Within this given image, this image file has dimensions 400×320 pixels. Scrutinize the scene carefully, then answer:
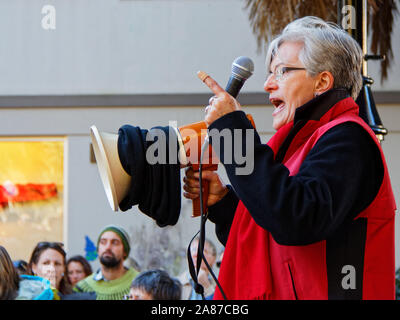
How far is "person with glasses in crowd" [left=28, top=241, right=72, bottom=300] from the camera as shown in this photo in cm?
530

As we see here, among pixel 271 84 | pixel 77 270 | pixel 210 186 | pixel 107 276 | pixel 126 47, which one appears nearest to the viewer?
pixel 271 84

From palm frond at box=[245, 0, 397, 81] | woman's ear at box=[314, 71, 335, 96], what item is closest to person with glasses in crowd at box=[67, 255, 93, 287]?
palm frond at box=[245, 0, 397, 81]

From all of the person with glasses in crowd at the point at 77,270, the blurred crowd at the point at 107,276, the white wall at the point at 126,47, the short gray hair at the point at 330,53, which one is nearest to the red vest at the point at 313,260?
the short gray hair at the point at 330,53

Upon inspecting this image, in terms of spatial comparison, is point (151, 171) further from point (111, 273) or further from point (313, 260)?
point (111, 273)

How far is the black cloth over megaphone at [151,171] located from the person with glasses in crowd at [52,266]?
11.3 feet

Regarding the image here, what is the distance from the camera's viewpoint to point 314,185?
5.36ft

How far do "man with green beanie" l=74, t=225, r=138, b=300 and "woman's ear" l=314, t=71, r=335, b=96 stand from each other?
12.3ft

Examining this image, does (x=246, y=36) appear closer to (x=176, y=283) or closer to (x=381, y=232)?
(x=176, y=283)

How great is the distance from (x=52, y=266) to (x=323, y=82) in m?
3.94

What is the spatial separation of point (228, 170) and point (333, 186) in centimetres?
26
